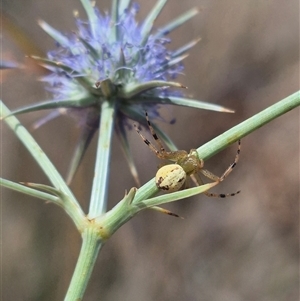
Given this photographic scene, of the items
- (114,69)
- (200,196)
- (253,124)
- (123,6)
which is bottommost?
(253,124)

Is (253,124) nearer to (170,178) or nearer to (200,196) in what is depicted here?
(170,178)

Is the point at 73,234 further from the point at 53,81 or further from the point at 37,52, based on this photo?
the point at 53,81

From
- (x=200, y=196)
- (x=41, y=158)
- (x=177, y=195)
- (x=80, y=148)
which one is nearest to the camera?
(x=177, y=195)

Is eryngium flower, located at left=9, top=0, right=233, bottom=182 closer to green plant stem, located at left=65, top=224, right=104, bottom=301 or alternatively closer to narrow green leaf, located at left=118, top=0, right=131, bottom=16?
narrow green leaf, located at left=118, top=0, right=131, bottom=16

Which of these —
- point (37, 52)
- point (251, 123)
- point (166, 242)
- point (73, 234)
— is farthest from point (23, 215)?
point (251, 123)

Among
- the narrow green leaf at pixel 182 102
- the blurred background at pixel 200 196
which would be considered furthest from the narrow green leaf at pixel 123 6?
the blurred background at pixel 200 196

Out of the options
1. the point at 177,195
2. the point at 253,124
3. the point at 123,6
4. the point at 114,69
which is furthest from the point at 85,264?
the point at 123,6

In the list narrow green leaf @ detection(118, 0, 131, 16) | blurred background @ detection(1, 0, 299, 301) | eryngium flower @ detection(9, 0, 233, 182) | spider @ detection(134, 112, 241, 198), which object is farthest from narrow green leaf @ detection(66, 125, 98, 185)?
blurred background @ detection(1, 0, 299, 301)
